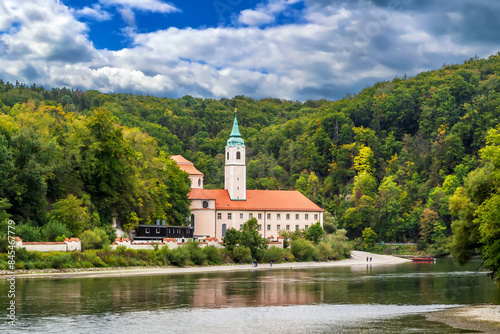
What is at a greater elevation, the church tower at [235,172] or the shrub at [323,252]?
the church tower at [235,172]

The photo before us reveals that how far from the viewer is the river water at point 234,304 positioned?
30.4 meters

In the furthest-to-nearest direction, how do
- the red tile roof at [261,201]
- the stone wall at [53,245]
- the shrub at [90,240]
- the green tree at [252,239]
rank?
the red tile roof at [261,201] → the green tree at [252,239] → the shrub at [90,240] → the stone wall at [53,245]

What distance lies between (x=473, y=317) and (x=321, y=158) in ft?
410

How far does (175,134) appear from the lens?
191 m

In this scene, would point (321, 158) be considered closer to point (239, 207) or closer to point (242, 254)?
point (239, 207)

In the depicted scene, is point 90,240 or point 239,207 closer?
point 90,240

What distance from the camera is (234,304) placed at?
3891 centimetres

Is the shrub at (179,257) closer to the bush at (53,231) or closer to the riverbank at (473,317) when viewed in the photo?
the bush at (53,231)

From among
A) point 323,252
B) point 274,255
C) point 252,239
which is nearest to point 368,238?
point 323,252

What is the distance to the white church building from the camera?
105 metres

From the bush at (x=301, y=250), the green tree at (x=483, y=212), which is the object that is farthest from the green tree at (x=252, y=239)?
the green tree at (x=483, y=212)

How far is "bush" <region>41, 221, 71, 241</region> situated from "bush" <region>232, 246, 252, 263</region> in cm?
2383

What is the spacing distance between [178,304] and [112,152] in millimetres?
39796

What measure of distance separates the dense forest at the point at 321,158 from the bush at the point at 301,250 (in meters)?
16.3
